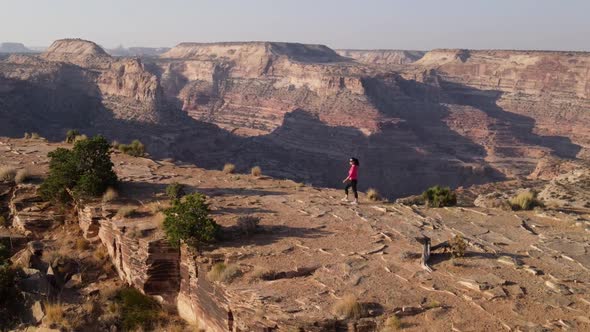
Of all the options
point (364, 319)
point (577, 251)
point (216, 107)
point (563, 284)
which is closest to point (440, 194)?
point (577, 251)

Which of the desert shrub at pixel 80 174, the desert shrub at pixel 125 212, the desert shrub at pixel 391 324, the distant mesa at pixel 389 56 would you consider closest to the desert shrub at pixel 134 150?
the desert shrub at pixel 80 174

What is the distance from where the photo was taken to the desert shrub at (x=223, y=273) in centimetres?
872

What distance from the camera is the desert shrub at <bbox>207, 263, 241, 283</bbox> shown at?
28.6 ft

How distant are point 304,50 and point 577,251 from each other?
4474 inches

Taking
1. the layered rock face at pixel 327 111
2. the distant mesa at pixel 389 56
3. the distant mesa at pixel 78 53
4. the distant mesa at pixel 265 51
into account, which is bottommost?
the layered rock face at pixel 327 111

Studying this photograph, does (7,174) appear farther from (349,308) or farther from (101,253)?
(349,308)

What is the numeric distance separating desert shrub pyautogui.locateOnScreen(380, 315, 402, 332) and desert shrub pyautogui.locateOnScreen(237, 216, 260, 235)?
4.12 meters

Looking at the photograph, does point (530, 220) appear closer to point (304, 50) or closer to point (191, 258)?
point (191, 258)

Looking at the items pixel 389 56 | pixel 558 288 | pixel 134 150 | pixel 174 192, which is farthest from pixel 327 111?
pixel 389 56

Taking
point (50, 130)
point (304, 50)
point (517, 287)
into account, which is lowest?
point (50, 130)

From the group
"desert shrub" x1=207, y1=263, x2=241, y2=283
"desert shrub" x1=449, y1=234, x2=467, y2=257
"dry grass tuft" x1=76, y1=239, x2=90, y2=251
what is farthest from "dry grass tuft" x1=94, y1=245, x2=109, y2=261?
"desert shrub" x1=449, y1=234, x2=467, y2=257

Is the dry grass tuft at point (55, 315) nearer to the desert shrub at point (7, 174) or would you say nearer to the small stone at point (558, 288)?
the desert shrub at point (7, 174)

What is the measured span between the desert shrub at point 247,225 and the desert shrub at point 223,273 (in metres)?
1.65

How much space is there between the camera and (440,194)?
1433 cm
